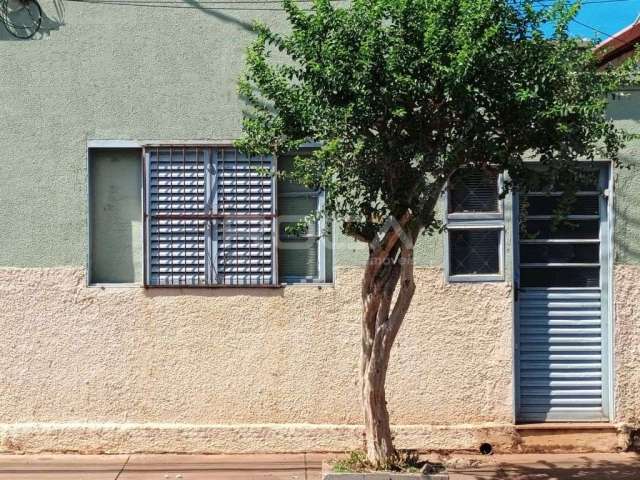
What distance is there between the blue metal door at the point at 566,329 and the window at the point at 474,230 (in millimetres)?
227

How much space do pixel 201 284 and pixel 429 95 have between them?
2968 mm

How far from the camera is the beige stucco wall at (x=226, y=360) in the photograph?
7.17 meters

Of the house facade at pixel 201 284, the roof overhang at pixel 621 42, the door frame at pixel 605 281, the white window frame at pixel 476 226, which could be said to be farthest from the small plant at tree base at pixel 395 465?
the roof overhang at pixel 621 42

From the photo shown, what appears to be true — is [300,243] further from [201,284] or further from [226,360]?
[226,360]

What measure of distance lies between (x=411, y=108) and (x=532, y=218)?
263 centimetres

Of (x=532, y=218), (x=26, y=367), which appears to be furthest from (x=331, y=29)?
(x=26, y=367)

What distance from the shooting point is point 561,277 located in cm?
746

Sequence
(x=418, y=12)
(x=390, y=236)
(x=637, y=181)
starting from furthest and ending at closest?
(x=637, y=181)
(x=390, y=236)
(x=418, y=12)

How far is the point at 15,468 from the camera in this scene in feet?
22.4

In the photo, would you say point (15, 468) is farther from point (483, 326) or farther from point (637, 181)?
point (637, 181)

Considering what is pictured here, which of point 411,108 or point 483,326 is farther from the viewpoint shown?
point 483,326

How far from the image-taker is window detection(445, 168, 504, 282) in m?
7.29

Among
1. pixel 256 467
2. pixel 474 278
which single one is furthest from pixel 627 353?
pixel 256 467

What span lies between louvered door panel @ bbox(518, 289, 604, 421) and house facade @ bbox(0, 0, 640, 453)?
0.12m
